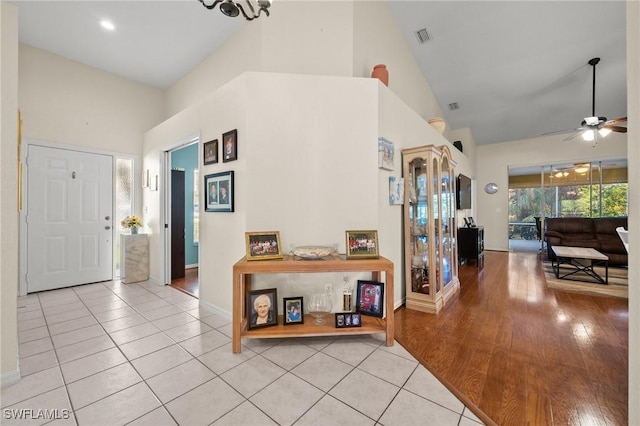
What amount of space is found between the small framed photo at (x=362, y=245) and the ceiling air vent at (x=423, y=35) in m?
3.28

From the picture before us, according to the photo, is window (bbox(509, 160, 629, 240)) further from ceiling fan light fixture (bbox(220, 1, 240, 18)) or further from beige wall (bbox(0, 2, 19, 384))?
beige wall (bbox(0, 2, 19, 384))

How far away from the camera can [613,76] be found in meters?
4.46

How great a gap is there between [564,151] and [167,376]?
944 cm

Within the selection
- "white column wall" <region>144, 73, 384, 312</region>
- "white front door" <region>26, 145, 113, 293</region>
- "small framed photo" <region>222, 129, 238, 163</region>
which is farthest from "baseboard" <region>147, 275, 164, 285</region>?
"small framed photo" <region>222, 129, 238, 163</region>

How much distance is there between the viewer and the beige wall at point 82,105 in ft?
12.1

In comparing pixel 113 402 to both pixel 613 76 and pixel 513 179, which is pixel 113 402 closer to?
pixel 613 76

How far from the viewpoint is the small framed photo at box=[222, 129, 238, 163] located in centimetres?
267

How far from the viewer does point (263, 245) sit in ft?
7.55

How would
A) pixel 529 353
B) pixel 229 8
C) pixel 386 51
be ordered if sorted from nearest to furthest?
1. pixel 529 353
2. pixel 229 8
3. pixel 386 51

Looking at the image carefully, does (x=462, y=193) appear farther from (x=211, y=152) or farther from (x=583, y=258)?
(x=211, y=152)

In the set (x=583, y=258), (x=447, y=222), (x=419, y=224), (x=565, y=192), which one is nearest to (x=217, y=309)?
(x=419, y=224)

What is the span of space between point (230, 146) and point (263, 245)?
118cm

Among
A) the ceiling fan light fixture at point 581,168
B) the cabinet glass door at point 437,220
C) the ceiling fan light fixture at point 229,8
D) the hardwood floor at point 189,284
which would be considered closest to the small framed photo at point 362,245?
the cabinet glass door at point 437,220

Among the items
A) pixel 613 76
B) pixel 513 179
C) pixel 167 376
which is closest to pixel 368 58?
pixel 167 376
